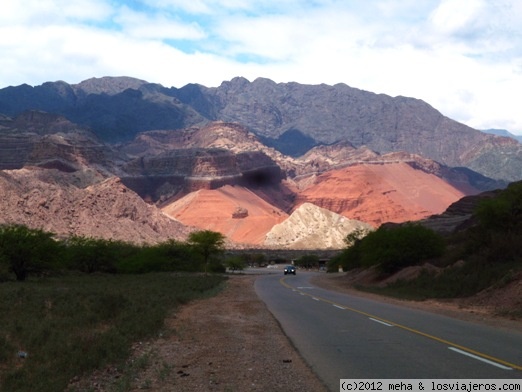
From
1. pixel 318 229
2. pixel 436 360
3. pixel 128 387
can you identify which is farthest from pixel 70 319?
pixel 318 229

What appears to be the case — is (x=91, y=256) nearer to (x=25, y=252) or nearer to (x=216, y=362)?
(x=25, y=252)

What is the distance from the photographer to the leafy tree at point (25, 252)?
51.1 metres

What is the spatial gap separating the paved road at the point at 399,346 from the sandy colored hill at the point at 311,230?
138 metres

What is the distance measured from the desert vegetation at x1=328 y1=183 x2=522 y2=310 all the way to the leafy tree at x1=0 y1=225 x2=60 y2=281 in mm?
26320

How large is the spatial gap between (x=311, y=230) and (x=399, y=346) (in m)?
151

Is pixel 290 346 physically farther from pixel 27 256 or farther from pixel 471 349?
pixel 27 256

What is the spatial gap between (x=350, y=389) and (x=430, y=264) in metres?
36.6

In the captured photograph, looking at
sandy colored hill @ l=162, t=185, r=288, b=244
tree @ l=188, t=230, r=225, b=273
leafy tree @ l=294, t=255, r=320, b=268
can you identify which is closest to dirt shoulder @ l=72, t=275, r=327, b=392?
tree @ l=188, t=230, r=225, b=273

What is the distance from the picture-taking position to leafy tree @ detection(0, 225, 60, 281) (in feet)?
168

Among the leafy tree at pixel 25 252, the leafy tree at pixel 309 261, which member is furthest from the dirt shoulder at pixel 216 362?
the leafy tree at pixel 309 261

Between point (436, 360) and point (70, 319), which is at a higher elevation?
point (436, 360)

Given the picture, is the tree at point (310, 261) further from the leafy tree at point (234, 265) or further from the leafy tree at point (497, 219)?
the leafy tree at point (497, 219)

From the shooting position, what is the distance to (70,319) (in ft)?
63.9

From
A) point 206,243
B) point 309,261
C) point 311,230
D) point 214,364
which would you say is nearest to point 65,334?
point 214,364
